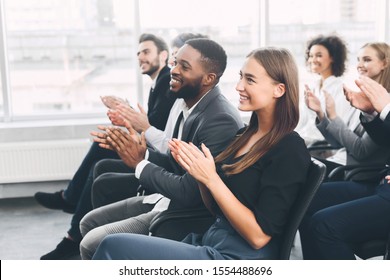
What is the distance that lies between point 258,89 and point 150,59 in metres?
2.11

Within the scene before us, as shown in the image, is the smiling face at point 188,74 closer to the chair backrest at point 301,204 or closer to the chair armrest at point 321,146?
the chair backrest at point 301,204

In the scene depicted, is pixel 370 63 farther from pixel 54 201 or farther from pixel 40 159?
pixel 40 159

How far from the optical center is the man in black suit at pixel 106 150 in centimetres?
323

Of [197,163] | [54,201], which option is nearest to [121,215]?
[197,163]

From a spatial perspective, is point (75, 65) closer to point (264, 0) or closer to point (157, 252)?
point (264, 0)

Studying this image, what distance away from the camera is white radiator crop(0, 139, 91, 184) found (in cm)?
456

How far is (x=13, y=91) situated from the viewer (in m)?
4.86

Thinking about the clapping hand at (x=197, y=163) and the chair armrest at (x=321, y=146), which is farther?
the chair armrest at (x=321, y=146)

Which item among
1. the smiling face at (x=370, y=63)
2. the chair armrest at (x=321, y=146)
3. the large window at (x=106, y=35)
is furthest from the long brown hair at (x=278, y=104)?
the large window at (x=106, y=35)

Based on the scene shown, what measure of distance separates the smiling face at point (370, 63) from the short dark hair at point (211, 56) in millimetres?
981

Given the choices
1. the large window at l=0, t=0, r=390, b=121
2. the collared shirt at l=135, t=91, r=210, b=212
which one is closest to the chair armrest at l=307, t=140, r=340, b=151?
the collared shirt at l=135, t=91, r=210, b=212

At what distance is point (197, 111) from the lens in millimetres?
2453
